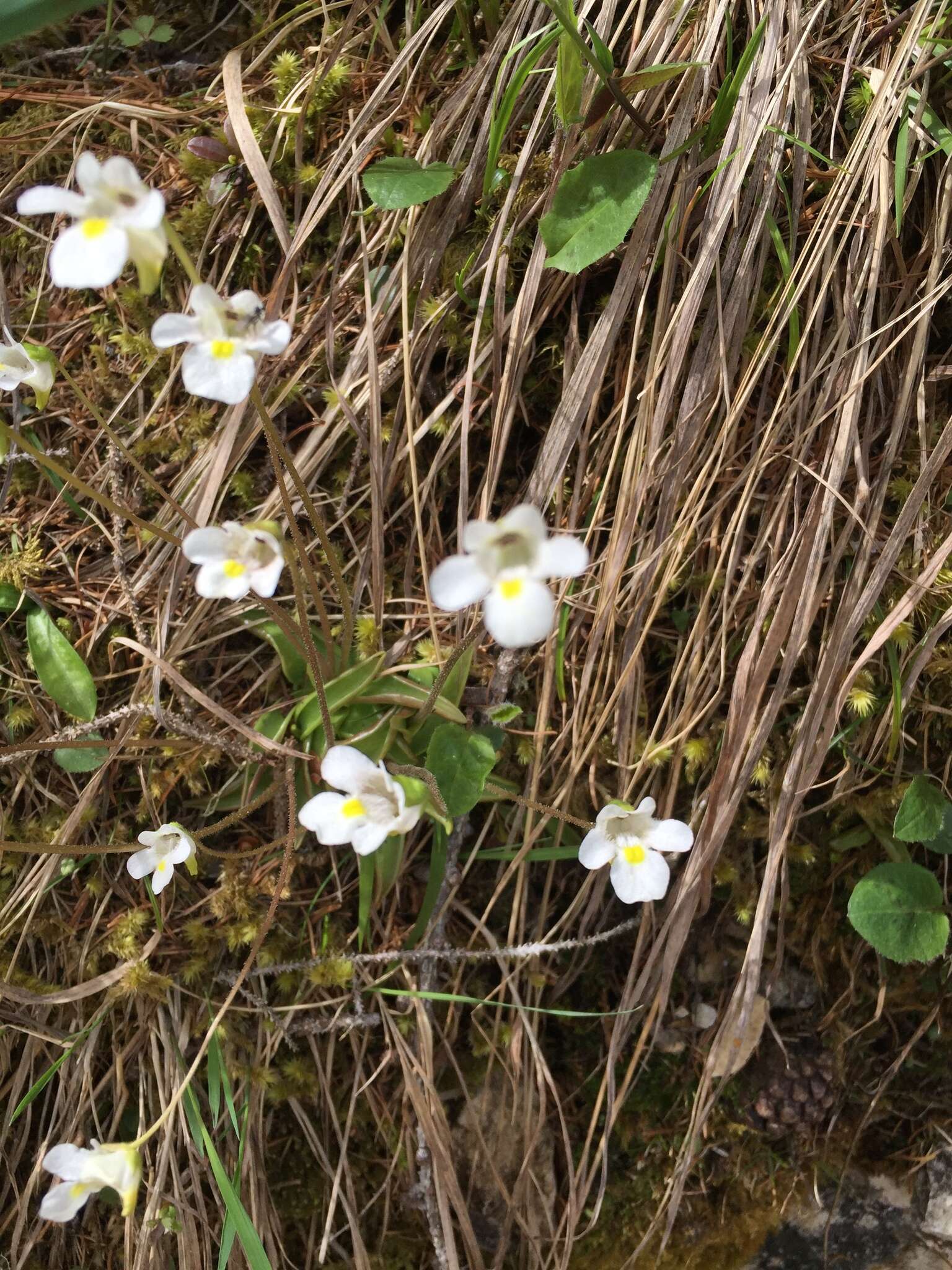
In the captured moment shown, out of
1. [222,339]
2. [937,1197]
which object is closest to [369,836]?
[222,339]

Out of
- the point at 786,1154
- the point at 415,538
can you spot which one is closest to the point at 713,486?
the point at 415,538

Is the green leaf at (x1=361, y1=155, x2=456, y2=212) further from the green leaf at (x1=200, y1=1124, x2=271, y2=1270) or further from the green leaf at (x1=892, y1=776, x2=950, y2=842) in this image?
the green leaf at (x1=200, y1=1124, x2=271, y2=1270)

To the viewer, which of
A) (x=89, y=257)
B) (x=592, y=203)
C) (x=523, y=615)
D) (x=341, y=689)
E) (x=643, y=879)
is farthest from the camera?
(x=341, y=689)

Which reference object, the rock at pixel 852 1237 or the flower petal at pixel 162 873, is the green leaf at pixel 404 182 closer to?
the flower petal at pixel 162 873

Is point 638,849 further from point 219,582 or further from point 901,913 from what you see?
point 219,582

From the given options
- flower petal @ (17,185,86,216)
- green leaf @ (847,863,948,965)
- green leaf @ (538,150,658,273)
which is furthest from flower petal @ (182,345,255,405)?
green leaf @ (847,863,948,965)

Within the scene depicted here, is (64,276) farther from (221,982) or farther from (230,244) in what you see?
(221,982)
